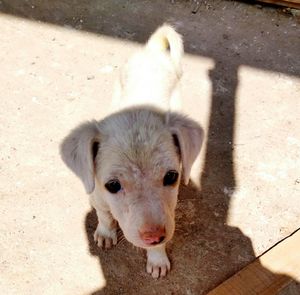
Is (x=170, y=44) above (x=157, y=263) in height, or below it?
above

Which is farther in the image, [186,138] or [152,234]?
[186,138]

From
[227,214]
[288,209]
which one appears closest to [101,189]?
[227,214]

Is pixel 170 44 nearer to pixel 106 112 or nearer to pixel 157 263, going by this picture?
pixel 106 112

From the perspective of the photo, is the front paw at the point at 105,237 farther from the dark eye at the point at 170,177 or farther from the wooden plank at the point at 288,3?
the wooden plank at the point at 288,3

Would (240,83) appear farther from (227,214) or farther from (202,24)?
(227,214)

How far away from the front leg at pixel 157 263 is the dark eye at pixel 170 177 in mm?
784

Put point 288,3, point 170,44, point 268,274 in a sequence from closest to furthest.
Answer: point 268,274 < point 170,44 < point 288,3

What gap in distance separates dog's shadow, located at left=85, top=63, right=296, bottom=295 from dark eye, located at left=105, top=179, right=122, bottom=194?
947 mm

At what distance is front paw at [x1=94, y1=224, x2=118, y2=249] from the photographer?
3.67m

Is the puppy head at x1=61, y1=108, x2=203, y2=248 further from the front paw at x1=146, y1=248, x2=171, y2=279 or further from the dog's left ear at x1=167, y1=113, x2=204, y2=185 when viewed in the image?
the front paw at x1=146, y1=248, x2=171, y2=279

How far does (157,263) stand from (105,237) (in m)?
0.45

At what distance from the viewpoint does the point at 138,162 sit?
2.77 meters

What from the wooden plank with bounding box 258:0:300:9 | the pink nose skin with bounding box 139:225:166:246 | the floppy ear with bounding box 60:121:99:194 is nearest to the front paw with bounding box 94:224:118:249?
the floppy ear with bounding box 60:121:99:194

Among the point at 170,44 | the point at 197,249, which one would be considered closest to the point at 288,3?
the point at 170,44
